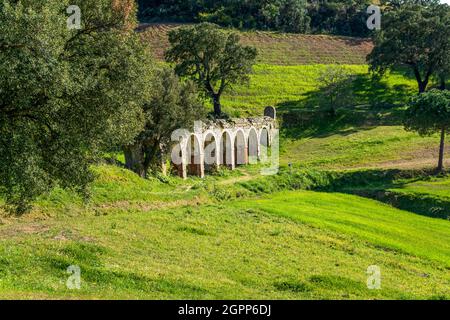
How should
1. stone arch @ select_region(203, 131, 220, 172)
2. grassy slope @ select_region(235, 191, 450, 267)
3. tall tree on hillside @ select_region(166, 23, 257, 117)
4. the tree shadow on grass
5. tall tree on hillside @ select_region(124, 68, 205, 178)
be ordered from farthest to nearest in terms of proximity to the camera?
the tree shadow on grass < tall tree on hillside @ select_region(166, 23, 257, 117) < stone arch @ select_region(203, 131, 220, 172) < tall tree on hillside @ select_region(124, 68, 205, 178) < grassy slope @ select_region(235, 191, 450, 267)

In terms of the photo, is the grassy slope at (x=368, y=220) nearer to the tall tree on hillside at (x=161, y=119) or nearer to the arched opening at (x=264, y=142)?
the tall tree on hillside at (x=161, y=119)

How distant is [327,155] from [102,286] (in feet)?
163

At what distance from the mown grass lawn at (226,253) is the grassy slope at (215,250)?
0.19 feet

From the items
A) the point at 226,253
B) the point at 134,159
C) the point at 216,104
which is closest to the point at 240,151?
the point at 216,104

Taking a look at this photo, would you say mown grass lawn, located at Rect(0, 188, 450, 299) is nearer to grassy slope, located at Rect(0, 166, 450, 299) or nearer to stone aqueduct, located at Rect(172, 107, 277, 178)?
grassy slope, located at Rect(0, 166, 450, 299)

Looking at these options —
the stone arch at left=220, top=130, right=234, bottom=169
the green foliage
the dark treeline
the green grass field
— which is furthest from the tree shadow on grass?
the dark treeline

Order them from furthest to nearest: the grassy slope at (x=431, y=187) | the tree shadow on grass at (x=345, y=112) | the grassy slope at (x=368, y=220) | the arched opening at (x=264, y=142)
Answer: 1. the tree shadow on grass at (x=345, y=112)
2. the arched opening at (x=264, y=142)
3. the grassy slope at (x=431, y=187)
4. the grassy slope at (x=368, y=220)

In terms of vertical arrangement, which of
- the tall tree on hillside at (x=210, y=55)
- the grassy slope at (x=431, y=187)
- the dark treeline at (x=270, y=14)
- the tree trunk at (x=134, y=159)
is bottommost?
the grassy slope at (x=431, y=187)

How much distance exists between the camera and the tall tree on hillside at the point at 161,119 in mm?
47594

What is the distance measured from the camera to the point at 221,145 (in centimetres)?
6038

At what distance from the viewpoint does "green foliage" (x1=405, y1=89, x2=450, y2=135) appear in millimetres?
57156

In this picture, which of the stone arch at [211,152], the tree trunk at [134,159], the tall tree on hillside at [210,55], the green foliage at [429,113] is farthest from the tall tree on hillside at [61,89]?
the tall tree on hillside at [210,55]

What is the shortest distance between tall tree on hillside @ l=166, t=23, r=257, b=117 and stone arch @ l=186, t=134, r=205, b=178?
21.2 m

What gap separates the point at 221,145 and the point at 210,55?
17726 mm
